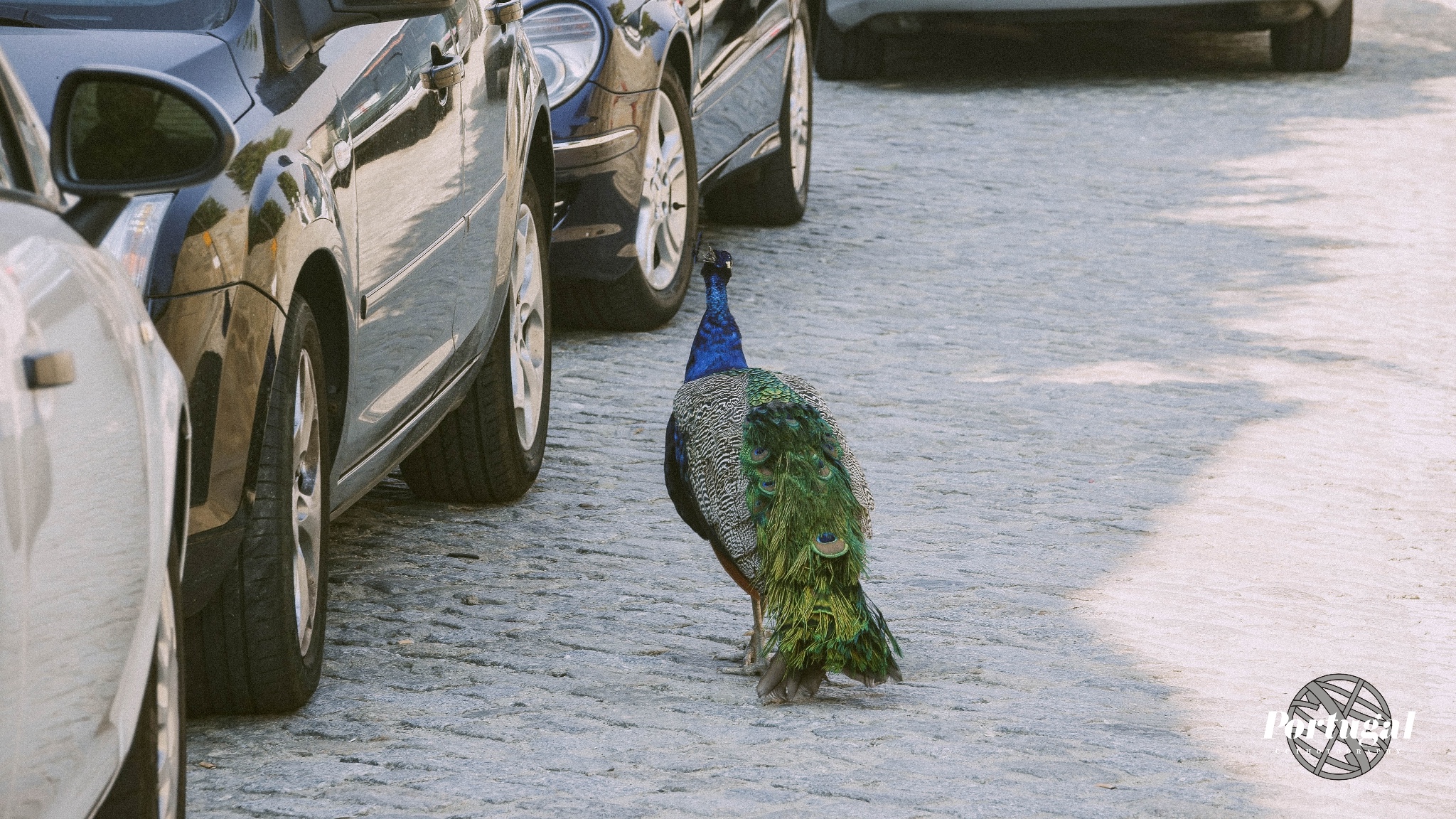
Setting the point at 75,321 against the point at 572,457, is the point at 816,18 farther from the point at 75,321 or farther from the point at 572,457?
the point at 75,321

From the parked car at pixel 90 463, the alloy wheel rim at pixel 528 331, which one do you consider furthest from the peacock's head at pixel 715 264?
the parked car at pixel 90 463

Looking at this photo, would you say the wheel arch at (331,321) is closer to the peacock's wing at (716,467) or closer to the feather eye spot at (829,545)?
the peacock's wing at (716,467)

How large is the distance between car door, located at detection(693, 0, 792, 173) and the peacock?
382cm

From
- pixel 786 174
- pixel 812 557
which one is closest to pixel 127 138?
pixel 812 557

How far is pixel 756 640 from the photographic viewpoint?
5043 millimetres

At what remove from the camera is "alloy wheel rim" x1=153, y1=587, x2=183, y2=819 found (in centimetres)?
306

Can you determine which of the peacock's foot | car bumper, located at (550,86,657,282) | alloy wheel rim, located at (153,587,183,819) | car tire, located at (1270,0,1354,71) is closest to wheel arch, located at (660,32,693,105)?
car bumper, located at (550,86,657,282)

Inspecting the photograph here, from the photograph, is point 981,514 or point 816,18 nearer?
point 981,514

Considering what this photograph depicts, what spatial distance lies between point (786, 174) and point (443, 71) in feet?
18.1

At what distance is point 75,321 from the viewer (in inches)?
106

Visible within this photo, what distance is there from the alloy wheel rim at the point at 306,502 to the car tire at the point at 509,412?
1359mm

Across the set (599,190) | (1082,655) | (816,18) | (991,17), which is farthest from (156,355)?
(816,18)

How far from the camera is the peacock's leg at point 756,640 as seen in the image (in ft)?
16.5

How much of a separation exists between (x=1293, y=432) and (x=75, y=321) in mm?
5426
